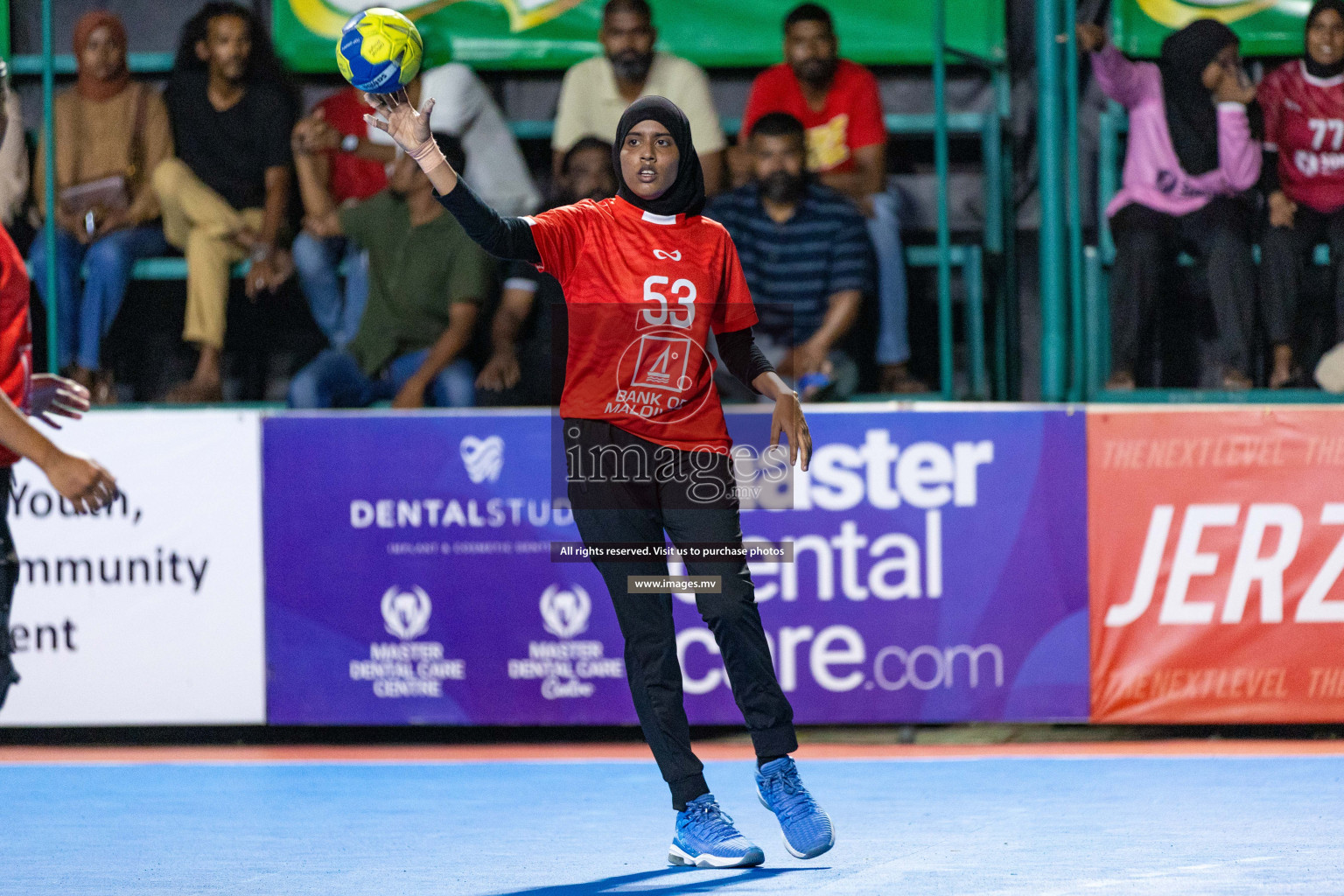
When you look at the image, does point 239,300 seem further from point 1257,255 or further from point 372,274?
point 1257,255

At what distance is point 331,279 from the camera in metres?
7.65

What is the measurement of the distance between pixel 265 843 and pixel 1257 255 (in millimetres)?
5467

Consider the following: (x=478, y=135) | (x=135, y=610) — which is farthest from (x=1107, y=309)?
(x=135, y=610)

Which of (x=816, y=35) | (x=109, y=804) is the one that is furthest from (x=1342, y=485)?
(x=109, y=804)

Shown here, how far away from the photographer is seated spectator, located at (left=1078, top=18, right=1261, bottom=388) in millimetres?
7172

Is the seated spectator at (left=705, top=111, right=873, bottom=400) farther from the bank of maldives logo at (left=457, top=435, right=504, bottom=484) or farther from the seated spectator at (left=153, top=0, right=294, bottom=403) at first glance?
the seated spectator at (left=153, top=0, right=294, bottom=403)

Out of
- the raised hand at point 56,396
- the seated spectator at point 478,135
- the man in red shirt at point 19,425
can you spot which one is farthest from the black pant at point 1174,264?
the man in red shirt at point 19,425

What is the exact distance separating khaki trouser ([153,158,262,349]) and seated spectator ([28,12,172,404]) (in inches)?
3.6

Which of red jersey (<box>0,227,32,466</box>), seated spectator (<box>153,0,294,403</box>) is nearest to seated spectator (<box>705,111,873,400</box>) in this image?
seated spectator (<box>153,0,294,403</box>)

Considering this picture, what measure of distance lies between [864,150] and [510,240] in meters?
4.10

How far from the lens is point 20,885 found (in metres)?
3.97

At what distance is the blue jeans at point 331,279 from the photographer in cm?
750

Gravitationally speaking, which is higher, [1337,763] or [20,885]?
[20,885]

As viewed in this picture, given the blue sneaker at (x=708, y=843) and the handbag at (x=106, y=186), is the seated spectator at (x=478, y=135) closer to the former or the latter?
the handbag at (x=106, y=186)
